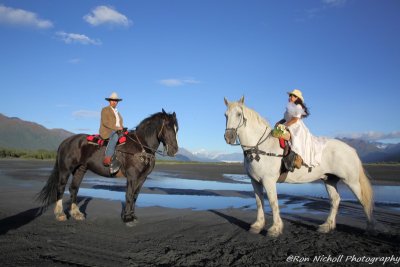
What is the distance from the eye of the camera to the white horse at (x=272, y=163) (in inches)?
277

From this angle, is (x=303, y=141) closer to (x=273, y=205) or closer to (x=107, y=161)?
(x=273, y=205)

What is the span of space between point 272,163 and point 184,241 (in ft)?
8.04

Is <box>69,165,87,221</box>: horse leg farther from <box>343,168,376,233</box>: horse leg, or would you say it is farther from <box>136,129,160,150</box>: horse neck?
<box>343,168,376,233</box>: horse leg

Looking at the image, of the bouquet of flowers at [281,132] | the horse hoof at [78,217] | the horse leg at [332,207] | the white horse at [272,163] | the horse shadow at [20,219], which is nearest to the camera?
the white horse at [272,163]

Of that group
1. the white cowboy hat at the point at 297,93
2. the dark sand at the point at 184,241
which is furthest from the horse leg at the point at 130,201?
the white cowboy hat at the point at 297,93

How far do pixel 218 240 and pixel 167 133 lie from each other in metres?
2.94

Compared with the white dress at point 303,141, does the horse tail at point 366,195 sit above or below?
below

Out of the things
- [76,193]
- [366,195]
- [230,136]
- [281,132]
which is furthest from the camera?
[76,193]

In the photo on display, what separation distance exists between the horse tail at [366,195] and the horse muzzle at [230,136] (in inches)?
120

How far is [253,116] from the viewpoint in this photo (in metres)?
7.41

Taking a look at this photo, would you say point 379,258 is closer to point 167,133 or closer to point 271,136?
point 271,136

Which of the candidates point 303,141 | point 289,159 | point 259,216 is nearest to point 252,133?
point 289,159

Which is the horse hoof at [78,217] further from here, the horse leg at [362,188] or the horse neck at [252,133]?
the horse leg at [362,188]

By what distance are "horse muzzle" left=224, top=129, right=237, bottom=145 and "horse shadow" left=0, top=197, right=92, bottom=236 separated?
5.07 metres
